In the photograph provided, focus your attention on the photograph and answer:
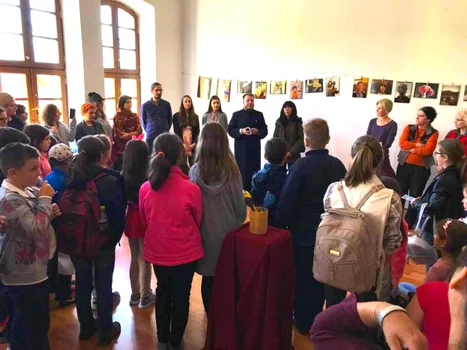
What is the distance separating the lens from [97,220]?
2.19 meters

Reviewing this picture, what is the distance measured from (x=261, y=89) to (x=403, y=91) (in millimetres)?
2319

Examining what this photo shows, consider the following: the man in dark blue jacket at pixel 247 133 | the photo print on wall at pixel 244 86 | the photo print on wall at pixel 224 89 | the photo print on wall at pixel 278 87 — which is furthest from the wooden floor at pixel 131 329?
the photo print on wall at pixel 224 89

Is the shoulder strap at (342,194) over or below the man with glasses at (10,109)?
below

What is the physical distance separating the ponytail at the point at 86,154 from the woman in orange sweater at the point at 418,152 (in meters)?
3.82

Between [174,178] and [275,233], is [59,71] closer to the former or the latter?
[174,178]

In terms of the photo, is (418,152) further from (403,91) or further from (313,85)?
(313,85)

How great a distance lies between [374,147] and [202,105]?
5.59 metres

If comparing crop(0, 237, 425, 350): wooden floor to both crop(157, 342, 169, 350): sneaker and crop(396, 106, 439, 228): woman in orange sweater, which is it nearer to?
crop(157, 342, 169, 350): sneaker

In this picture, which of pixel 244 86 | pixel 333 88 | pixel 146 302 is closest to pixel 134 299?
pixel 146 302

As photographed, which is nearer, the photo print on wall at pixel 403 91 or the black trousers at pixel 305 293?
the black trousers at pixel 305 293

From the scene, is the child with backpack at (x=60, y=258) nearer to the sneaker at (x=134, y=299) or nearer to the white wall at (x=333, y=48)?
the sneaker at (x=134, y=299)

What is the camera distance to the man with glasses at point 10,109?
3.31m

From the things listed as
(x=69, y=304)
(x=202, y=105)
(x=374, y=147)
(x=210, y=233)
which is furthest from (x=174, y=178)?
(x=202, y=105)

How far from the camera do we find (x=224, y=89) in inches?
268
